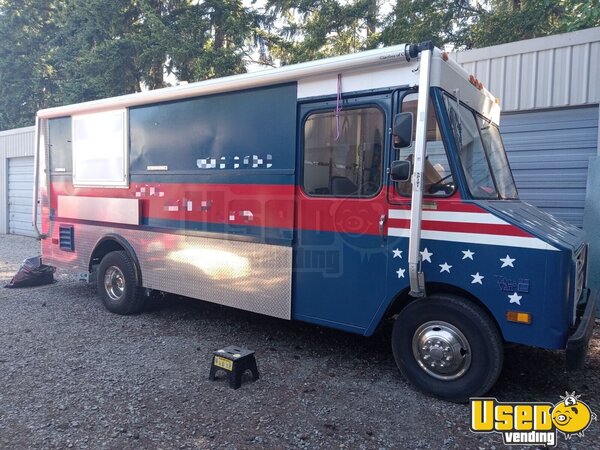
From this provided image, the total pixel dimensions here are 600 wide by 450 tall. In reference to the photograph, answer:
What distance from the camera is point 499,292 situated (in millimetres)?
3465

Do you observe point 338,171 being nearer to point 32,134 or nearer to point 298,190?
point 298,190

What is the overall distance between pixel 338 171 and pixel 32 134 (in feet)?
45.8

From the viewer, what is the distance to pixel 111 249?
6488mm

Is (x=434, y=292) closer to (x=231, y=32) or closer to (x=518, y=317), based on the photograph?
(x=518, y=317)

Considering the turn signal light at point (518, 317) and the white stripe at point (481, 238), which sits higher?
the white stripe at point (481, 238)

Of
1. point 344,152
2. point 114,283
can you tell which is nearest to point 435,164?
point 344,152

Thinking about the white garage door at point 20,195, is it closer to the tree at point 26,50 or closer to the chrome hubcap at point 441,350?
the tree at point 26,50

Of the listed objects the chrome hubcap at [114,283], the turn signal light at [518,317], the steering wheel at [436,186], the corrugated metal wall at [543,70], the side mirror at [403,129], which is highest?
the corrugated metal wall at [543,70]

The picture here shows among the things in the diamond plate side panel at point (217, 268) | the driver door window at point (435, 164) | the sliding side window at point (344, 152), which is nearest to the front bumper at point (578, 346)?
the driver door window at point (435, 164)

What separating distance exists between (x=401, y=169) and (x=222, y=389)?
240 centimetres

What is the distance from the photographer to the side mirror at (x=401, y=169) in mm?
3584

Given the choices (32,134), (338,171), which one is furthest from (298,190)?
(32,134)

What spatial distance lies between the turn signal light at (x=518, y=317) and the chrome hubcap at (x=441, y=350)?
0.38 metres

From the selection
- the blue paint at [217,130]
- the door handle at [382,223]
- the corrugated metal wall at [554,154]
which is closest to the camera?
the door handle at [382,223]
